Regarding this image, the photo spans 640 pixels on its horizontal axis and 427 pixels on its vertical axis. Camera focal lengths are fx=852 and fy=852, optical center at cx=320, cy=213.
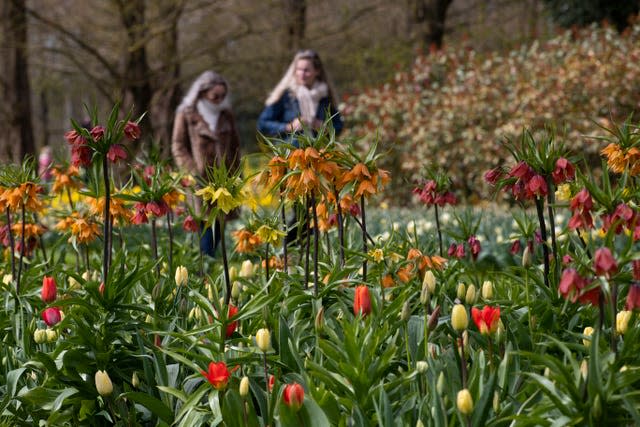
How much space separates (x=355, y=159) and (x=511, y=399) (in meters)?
0.87

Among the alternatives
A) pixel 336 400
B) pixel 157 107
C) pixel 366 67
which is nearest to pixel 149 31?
pixel 157 107

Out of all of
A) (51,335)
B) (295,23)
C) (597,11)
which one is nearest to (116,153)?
(51,335)

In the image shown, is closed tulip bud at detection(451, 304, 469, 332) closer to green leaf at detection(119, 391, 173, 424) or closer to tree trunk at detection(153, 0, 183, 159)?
green leaf at detection(119, 391, 173, 424)

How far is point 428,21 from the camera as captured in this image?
1490 centimetres

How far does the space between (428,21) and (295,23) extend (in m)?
3.10

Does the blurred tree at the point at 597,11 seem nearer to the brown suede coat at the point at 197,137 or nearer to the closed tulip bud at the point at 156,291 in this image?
the brown suede coat at the point at 197,137

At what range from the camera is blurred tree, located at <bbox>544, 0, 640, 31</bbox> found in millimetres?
13570

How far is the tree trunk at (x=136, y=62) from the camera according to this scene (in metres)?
10.7

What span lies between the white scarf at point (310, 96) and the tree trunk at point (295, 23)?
22.3 ft

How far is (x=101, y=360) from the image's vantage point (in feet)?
7.19

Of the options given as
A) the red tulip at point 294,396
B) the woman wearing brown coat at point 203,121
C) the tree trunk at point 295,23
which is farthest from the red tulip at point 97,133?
the tree trunk at point 295,23

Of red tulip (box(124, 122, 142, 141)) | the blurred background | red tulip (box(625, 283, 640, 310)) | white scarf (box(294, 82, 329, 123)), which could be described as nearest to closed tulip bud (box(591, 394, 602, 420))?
red tulip (box(625, 283, 640, 310))

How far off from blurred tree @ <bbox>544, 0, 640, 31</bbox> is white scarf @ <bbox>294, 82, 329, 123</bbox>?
28.4ft

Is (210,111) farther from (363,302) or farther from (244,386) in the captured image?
(244,386)
